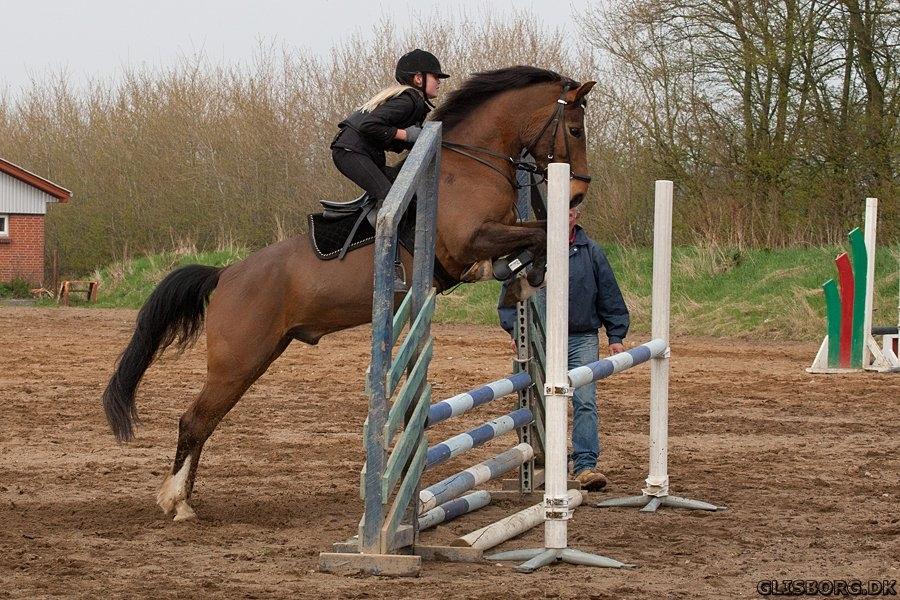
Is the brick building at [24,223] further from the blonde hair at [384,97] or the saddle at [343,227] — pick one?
the blonde hair at [384,97]

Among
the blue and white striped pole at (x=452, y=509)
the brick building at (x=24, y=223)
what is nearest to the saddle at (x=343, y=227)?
the blue and white striped pole at (x=452, y=509)

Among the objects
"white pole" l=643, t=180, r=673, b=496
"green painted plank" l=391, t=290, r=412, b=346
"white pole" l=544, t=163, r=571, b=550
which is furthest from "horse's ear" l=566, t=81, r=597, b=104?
"green painted plank" l=391, t=290, r=412, b=346

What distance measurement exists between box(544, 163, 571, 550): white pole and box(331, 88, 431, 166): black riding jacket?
1.14 metres

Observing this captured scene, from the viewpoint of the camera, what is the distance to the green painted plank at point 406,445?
177 inches

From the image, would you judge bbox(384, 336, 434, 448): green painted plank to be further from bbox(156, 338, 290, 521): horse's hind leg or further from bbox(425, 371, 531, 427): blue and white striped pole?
bbox(156, 338, 290, 521): horse's hind leg

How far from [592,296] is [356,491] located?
1725 mm

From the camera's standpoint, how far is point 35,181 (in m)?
29.4

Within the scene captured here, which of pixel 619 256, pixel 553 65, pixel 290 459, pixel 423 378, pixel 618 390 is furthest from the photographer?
pixel 553 65

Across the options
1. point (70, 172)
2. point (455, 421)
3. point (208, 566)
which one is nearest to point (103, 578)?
point (208, 566)

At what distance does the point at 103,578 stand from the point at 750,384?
820 cm

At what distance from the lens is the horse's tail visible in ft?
20.6

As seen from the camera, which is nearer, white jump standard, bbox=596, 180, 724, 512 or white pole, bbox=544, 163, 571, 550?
white pole, bbox=544, 163, 571, 550

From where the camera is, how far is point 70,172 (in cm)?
3303

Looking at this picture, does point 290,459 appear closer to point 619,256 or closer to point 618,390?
point 618,390
